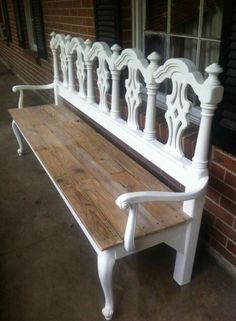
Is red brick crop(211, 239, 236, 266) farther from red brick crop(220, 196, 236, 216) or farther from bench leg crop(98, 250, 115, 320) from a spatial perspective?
bench leg crop(98, 250, 115, 320)

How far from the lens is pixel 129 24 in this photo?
2.28m

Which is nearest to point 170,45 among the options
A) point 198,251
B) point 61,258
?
point 198,251

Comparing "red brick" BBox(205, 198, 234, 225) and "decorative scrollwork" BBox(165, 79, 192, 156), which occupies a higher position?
"decorative scrollwork" BBox(165, 79, 192, 156)

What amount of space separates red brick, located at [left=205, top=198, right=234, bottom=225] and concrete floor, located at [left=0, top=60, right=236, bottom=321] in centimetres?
32

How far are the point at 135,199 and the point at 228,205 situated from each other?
64 cm

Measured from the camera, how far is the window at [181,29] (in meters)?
1.74

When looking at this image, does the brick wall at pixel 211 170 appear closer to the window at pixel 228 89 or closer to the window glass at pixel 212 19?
the window at pixel 228 89

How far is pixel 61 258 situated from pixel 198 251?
2.76ft

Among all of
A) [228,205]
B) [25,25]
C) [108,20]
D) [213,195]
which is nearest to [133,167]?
[213,195]

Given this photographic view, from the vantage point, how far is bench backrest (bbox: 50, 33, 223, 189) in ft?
4.47

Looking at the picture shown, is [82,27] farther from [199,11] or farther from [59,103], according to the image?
[199,11]

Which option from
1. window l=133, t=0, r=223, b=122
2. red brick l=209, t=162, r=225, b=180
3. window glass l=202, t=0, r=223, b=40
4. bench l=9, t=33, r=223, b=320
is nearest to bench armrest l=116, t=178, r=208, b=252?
bench l=9, t=33, r=223, b=320

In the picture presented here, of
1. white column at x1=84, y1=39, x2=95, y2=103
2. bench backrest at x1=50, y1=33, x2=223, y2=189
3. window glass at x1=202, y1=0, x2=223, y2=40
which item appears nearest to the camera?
bench backrest at x1=50, y1=33, x2=223, y2=189

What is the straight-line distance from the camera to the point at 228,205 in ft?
5.48
